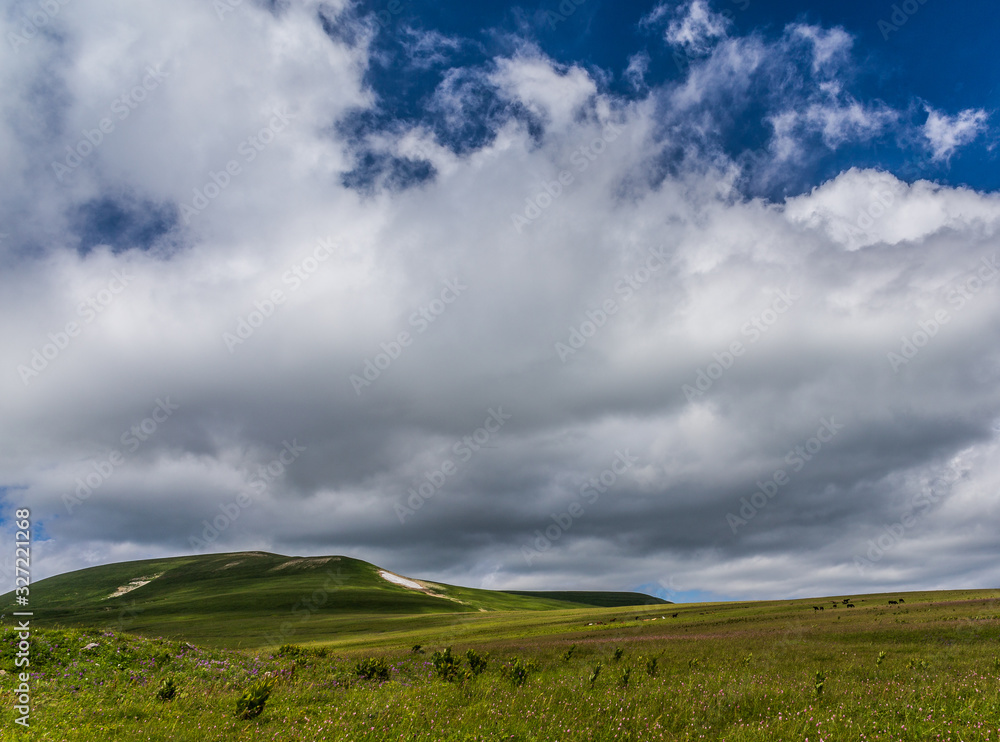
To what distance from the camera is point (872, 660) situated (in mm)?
21484

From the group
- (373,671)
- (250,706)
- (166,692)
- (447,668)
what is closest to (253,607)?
(373,671)

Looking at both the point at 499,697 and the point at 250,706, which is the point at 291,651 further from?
the point at 499,697

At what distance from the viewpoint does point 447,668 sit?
728 inches

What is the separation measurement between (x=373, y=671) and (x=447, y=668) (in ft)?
10.1

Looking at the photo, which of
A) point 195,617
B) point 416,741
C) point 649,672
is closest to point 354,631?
point 195,617

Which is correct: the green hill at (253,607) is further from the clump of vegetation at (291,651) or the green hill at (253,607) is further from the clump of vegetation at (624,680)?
the clump of vegetation at (624,680)

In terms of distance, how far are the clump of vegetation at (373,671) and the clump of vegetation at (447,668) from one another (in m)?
1.94

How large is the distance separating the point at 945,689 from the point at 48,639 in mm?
27969

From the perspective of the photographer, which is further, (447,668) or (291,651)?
(291,651)

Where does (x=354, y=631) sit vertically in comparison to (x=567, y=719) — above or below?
below

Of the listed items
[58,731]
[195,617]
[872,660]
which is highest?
[58,731]

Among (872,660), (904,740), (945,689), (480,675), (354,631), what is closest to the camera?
(904,740)

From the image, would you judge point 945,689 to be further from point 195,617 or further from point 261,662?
point 195,617

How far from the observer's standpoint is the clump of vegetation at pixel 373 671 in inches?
749
